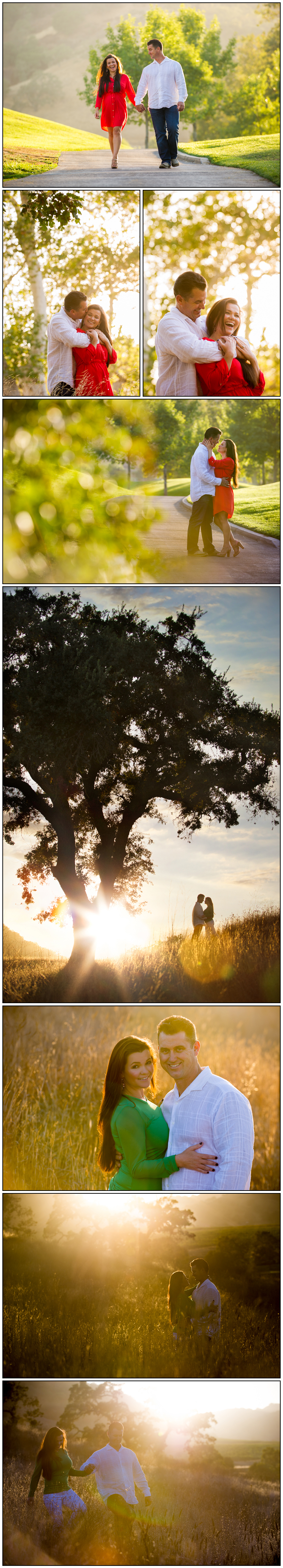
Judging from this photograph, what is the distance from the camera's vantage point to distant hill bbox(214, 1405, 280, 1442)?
3.44 meters

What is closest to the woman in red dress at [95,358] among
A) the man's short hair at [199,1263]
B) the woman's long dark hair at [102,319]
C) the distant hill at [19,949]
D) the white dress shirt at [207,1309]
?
the woman's long dark hair at [102,319]

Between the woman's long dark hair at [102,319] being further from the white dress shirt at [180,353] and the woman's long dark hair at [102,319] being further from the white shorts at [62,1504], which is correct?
the white shorts at [62,1504]

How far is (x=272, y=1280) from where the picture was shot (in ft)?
11.7

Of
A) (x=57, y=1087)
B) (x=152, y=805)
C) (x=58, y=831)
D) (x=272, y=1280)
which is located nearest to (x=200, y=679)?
(x=152, y=805)

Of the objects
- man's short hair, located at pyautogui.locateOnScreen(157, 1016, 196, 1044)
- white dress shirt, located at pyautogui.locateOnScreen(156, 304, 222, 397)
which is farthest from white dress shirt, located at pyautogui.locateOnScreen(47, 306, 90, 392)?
man's short hair, located at pyautogui.locateOnScreen(157, 1016, 196, 1044)

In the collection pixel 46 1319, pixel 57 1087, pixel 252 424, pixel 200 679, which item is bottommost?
pixel 46 1319

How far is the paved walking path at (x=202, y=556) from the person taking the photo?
12.3 ft

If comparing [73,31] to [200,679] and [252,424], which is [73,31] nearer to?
[252,424]

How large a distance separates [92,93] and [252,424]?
1.59 metres

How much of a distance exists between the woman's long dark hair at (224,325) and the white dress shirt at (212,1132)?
113 inches

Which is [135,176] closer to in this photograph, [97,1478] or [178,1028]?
[178,1028]

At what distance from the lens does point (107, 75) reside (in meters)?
3.78

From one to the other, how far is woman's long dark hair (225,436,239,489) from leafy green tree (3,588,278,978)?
61cm

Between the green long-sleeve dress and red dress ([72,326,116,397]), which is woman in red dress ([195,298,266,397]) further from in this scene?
the green long-sleeve dress
